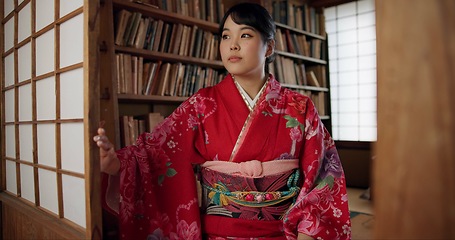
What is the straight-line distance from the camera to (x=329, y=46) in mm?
5480

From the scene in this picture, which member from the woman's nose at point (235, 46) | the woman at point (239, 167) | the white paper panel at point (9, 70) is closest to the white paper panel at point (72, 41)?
the woman at point (239, 167)

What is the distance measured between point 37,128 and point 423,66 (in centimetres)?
165

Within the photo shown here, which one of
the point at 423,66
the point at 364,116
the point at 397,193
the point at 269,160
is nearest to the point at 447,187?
the point at 397,193

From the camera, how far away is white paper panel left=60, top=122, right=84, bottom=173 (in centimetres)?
121

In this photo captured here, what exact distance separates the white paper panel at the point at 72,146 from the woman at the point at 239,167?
12 cm

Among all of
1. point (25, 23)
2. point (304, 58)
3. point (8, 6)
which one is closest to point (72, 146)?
point (25, 23)

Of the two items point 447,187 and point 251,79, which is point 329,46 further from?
point 447,187

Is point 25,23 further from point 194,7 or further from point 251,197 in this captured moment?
point 194,7

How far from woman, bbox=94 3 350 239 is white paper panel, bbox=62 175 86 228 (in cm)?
13

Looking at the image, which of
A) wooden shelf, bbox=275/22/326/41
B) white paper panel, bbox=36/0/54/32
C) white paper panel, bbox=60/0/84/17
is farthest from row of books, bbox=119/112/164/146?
wooden shelf, bbox=275/22/326/41

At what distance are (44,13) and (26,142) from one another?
27.6 inches

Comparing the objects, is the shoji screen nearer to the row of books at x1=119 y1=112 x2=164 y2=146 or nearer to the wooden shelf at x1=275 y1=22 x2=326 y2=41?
the row of books at x1=119 y1=112 x2=164 y2=146

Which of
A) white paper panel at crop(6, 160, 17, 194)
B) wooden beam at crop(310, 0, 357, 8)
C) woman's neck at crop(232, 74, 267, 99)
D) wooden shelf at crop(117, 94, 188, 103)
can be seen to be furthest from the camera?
wooden beam at crop(310, 0, 357, 8)

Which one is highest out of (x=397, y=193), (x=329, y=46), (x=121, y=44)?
(x=329, y=46)
